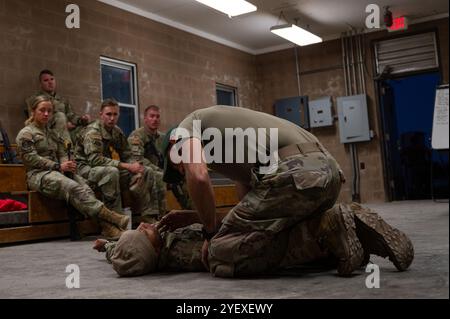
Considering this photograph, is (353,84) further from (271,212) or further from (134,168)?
(271,212)

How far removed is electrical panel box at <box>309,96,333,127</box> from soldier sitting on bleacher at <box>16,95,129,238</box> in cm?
560

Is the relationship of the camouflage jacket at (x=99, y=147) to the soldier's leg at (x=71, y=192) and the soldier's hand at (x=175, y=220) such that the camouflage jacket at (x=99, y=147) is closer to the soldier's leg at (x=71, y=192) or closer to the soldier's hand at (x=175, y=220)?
the soldier's leg at (x=71, y=192)

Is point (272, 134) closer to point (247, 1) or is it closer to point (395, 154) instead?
point (247, 1)

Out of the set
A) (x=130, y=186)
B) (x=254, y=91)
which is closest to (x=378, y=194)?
(x=254, y=91)

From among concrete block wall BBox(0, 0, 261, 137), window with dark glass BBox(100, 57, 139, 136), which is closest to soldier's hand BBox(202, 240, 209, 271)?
concrete block wall BBox(0, 0, 261, 137)

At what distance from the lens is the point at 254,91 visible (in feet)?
31.5

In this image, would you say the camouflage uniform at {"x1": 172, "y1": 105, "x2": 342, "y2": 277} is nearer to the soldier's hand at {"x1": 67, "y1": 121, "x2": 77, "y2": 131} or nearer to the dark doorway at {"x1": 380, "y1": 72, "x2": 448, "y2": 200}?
the soldier's hand at {"x1": 67, "y1": 121, "x2": 77, "y2": 131}

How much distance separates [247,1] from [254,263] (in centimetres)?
564

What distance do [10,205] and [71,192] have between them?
0.53 metres

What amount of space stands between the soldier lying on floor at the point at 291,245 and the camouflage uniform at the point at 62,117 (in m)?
3.16

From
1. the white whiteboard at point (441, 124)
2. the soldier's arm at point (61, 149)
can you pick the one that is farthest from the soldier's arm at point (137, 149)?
the white whiteboard at point (441, 124)

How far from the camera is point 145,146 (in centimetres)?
528

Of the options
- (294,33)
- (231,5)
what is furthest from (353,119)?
(231,5)

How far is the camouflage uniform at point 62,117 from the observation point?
506cm
